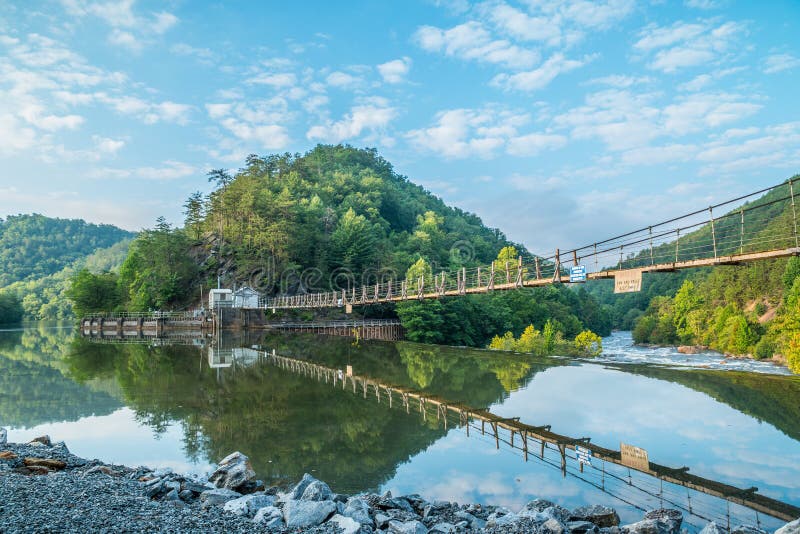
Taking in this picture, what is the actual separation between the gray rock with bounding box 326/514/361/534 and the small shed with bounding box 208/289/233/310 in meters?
36.7

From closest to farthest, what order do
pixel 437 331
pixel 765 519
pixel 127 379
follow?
pixel 765 519
pixel 127 379
pixel 437 331

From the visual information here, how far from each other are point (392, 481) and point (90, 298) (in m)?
55.6

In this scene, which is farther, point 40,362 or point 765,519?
point 40,362

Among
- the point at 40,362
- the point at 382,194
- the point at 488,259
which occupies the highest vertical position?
the point at 382,194

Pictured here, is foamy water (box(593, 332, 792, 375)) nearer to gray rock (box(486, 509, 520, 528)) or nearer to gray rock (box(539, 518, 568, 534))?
gray rock (box(486, 509, 520, 528))

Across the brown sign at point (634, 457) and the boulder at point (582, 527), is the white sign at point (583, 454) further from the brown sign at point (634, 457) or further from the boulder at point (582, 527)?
the boulder at point (582, 527)

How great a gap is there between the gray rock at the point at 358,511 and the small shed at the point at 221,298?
119ft

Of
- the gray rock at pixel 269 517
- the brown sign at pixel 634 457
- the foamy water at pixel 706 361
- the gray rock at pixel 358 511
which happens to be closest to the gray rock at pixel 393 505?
the gray rock at pixel 358 511

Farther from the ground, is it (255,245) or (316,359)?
(255,245)

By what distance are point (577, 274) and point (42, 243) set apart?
137368 mm

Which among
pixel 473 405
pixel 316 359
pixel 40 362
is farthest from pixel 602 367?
pixel 40 362

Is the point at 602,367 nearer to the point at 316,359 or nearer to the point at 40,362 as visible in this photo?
the point at 316,359

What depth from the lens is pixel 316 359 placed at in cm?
2116

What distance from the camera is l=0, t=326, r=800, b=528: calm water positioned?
6.59 meters
